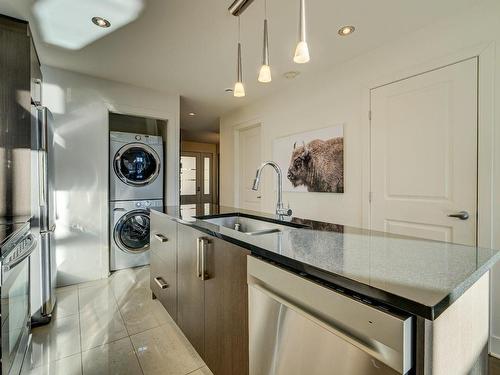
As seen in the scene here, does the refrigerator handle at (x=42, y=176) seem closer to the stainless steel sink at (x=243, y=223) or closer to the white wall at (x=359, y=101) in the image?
the stainless steel sink at (x=243, y=223)

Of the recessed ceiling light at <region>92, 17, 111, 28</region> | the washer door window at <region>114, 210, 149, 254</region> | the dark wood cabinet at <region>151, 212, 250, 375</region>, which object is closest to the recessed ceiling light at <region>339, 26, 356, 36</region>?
the recessed ceiling light at <region>92, 17, 111, 28</region>

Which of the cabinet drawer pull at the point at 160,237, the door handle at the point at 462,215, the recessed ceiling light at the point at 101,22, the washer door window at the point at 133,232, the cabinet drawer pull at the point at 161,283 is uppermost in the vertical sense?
the recessed ceiling light at the point at 101,22

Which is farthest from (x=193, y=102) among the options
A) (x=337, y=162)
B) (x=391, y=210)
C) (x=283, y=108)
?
(x=391, y=210)

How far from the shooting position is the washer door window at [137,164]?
3.29 m

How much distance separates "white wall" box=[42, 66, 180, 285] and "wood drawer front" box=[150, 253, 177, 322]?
1.23 metres

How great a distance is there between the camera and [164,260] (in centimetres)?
207

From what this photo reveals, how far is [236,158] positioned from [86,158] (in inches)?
92.1

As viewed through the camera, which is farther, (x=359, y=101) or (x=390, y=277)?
(x=359, y=101)

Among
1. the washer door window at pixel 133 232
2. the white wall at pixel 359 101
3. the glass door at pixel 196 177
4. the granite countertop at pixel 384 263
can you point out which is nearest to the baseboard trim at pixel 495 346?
the white wall at pixel 359 101

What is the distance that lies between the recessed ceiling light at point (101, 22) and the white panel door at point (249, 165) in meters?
2.52

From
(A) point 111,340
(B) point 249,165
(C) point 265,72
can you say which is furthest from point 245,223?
(B) point 249,165

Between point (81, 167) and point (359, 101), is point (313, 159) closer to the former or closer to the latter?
point (359, 101)

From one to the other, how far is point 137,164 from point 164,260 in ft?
6.07

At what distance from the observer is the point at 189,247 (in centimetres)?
164
